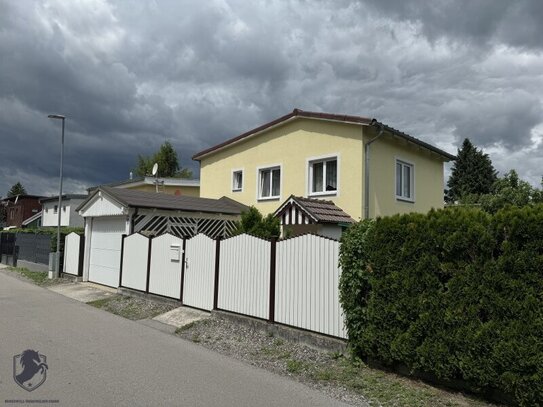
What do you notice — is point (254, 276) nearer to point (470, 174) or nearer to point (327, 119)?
point (327, 119)

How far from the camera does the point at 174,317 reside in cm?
1041

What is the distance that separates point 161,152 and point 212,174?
119 feet

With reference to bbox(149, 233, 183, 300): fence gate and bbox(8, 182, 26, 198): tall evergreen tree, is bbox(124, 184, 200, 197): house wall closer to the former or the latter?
bbox(149, 233, 183, 300): fence gate

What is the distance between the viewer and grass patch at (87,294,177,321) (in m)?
11.1

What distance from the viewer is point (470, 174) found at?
169ft

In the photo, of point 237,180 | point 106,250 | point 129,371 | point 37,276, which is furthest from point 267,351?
point 37,276

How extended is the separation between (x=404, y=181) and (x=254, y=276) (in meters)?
9.40

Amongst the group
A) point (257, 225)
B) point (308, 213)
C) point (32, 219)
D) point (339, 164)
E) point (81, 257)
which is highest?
point (339, 164)

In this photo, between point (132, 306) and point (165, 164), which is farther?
point (165, 164)

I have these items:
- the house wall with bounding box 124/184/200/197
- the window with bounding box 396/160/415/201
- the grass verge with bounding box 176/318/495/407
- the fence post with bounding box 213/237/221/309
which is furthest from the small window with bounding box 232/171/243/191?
the grass verge with bounding box 176/318/495/407

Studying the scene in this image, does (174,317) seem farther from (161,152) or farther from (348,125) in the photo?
(161,152)

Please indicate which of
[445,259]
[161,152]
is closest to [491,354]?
[445,259]

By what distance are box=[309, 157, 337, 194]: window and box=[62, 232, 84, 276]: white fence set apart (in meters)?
9.07

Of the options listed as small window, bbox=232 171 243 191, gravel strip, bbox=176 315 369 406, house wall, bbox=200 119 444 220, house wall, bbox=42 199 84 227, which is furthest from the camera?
house wall, bbox=42 199 84 227
